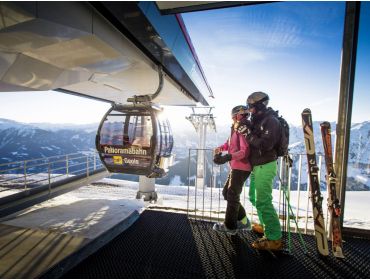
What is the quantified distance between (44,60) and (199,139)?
12448mm

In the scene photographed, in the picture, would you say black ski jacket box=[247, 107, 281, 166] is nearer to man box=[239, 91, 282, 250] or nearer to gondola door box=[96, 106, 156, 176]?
man box=[239, 91, 282, 250]

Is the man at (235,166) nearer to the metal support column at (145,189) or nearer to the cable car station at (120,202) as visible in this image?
the cable car station at (120,202)

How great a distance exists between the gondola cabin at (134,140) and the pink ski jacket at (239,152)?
185 centimetres

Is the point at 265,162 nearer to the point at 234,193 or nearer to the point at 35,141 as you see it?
the point at 234,193

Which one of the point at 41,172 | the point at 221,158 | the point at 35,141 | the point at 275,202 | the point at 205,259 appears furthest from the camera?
the point at 35,141

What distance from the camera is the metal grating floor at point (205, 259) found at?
89.5 inches

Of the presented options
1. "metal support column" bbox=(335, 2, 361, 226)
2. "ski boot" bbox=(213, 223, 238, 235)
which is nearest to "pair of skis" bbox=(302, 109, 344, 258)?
"metal support column" bbox=(335, 2, 361, 226)

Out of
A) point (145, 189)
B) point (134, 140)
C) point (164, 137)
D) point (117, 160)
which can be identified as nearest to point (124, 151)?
point (117, 160)

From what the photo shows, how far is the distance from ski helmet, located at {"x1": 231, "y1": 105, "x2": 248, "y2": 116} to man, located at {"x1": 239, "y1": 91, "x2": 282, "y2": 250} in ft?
0.62

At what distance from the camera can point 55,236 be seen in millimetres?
3047

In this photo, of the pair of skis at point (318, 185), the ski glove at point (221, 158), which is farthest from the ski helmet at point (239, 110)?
the pair of skis at point (318, 185)

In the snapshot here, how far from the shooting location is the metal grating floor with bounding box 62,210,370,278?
7.46 feet

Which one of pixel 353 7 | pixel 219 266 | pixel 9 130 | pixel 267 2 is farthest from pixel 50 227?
pixel 9 130

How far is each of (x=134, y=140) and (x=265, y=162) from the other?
2995 mm
